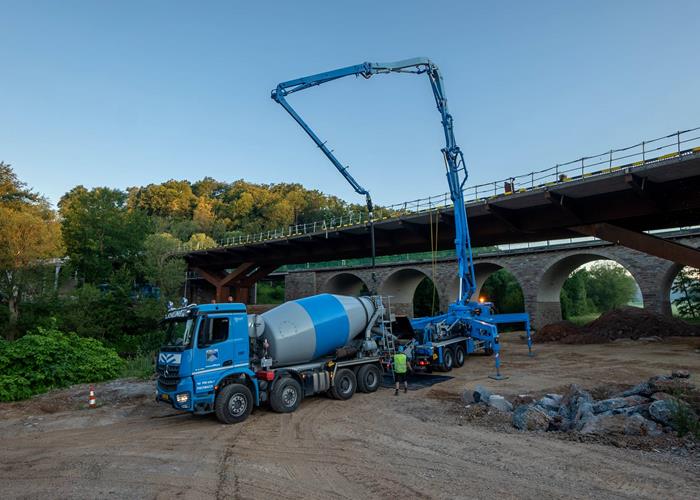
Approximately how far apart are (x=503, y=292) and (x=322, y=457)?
49209 millimetres

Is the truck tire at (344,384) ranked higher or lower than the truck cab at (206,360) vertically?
lower

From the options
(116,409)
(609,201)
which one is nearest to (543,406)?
(116,409)

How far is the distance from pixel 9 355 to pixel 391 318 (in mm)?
14812

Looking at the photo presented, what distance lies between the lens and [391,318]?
51.8ft

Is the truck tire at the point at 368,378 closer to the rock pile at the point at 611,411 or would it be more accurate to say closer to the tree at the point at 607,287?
the rock pile at the point at 611,411

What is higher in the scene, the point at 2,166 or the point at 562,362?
the point at 2,166

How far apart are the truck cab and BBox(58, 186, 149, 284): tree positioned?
3701 cm

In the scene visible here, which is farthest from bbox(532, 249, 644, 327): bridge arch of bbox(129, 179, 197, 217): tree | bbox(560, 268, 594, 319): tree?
bbox(129, 179, 197, 217): tree

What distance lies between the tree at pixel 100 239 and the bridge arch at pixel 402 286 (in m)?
26.0

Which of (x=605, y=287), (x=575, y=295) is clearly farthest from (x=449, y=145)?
(x=605, y=287)

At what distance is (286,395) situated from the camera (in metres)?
12.0

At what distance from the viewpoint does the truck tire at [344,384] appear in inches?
528

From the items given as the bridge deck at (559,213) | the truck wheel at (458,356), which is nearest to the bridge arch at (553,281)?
the bridge deck at (559,213)

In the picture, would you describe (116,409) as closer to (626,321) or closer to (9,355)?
(9,355)
